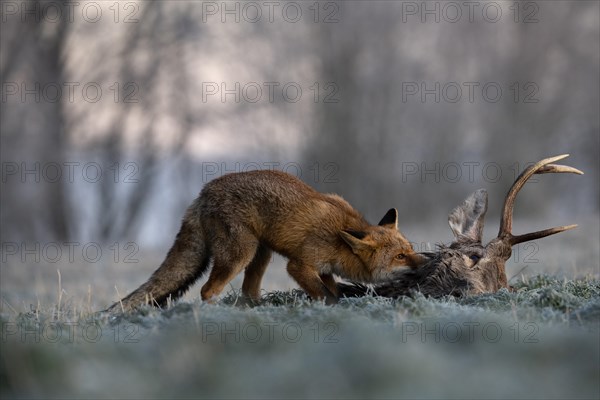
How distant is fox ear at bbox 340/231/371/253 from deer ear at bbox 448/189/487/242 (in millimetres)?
775

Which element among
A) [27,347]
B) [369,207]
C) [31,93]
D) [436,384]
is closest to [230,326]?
[27,347]

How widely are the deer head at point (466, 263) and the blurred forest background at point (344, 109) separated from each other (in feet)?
58.2

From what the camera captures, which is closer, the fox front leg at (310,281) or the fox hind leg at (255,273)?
the fox front leg at (310,281)

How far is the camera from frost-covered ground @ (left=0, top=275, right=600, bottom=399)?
3.46 m

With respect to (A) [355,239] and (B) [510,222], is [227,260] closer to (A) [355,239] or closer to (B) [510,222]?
(A) [355,239]

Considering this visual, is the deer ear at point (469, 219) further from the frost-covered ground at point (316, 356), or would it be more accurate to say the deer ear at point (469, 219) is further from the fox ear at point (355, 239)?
the frost-covered ground at point (316, 356)

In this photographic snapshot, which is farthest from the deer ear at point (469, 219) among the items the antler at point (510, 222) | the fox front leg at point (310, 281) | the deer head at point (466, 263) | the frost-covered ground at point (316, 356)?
the frost-covered ground at point (316, 356)

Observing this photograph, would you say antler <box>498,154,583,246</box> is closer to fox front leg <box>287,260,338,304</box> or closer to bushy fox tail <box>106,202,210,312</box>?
fox front leg <box>287,260,338,304</box>

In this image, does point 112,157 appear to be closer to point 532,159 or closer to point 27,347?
point 532,159

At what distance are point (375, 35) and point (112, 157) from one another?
10584mm

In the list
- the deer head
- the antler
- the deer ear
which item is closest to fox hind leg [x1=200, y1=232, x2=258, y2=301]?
the deer head

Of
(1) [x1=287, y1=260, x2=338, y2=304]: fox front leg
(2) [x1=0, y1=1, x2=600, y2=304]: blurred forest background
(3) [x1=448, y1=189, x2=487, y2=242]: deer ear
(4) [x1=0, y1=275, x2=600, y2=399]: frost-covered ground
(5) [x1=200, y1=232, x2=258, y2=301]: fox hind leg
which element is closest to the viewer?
(4) [x1=0, y1=275, x2=600, y2=399]: frost-covered ground

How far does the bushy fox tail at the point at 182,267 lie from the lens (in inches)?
271

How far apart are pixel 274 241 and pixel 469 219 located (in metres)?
1.71
